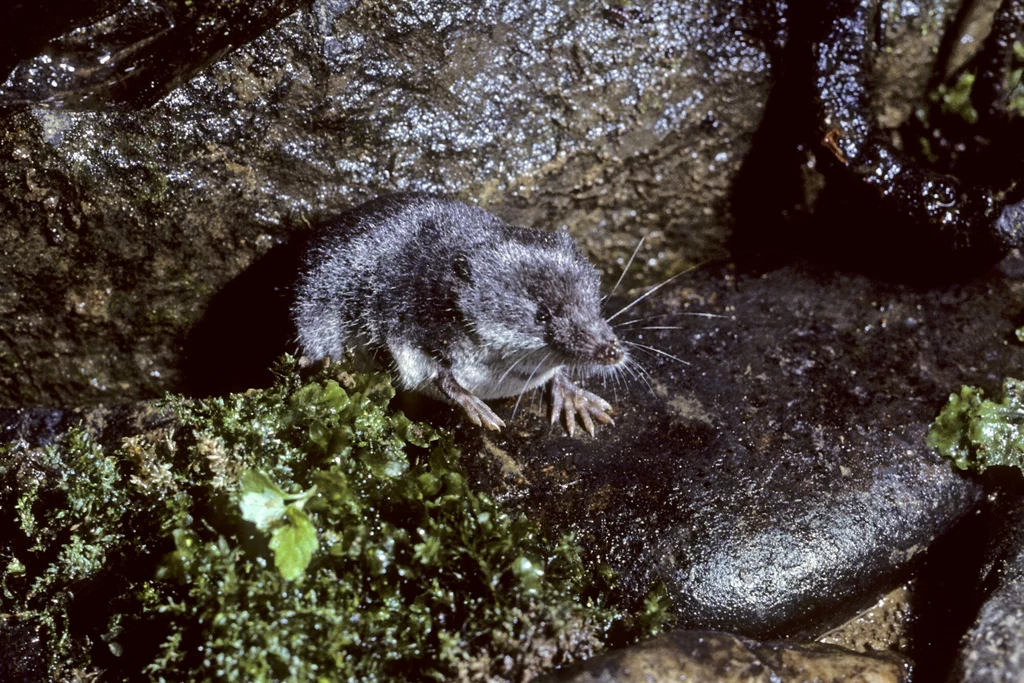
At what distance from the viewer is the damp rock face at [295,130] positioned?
4980 millimetres

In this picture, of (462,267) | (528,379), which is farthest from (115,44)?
(528,379)

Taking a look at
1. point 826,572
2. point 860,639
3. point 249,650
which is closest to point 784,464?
point 826,572

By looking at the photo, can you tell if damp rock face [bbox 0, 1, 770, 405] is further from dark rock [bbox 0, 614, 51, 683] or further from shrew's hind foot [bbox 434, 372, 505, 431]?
dark rock [bbox 0, 614, 51, 683]

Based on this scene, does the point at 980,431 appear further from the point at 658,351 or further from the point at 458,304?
the point at 458,304

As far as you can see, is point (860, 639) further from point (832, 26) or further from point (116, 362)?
point (116, 362)

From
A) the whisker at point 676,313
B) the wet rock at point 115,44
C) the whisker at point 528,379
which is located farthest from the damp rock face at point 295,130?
the whisker at point 528,379

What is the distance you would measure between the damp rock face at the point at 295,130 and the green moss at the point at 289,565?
1.27 meters

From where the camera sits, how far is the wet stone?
4.35m

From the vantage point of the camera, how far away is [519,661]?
390 centimetres

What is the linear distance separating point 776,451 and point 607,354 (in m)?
1.09

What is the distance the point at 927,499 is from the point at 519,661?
2431 mm

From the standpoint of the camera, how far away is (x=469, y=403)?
195 inches

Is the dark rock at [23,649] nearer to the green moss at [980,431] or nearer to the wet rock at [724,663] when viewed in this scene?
the wet rock at [724,663]

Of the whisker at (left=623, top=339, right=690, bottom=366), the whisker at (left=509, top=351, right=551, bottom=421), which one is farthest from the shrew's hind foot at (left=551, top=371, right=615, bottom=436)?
the whisker at (left=623, top=339, right=690, bottom=366)
